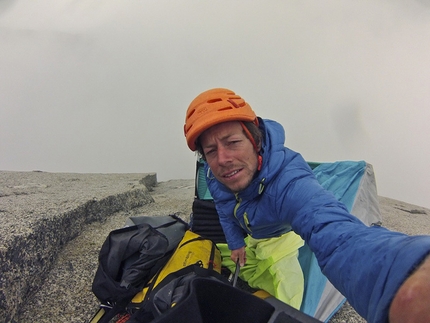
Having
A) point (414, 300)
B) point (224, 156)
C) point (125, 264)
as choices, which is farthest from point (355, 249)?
point (125, 264)

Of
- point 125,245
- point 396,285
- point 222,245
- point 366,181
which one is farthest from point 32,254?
point 366,181

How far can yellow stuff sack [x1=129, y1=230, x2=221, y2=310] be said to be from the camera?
2.30 meters

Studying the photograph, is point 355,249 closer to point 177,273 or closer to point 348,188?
point 177,273

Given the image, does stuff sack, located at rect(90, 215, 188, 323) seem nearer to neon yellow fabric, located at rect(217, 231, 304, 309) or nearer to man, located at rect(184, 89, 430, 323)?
man, located at rect(184, 89, 430, 323)

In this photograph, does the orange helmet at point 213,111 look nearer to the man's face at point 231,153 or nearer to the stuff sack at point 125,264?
the man's face at point 231,153

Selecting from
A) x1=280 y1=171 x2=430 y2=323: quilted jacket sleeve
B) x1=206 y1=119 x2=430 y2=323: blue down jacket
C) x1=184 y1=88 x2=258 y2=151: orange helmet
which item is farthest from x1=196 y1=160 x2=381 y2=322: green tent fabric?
x1=184 y1=88 x2=258 y2=151: orange helmet

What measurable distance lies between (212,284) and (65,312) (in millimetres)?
2094

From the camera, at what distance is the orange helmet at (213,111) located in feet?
6.13

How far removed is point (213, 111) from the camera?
6.21 ft

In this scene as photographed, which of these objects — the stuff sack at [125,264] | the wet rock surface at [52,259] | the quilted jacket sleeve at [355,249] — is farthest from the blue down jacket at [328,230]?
the wet rock surface at [52,259]

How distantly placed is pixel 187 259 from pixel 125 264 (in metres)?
0.58

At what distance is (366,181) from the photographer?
417 centimetres

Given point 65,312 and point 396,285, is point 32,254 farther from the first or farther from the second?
point 396,285

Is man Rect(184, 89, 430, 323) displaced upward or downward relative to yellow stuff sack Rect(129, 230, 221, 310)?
upward
